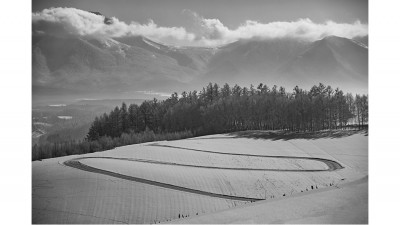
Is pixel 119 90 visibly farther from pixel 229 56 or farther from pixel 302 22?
pixel 302 22

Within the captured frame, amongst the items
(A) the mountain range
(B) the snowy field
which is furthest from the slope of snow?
(A) the mountain range

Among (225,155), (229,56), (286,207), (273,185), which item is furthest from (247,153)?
(229,56)

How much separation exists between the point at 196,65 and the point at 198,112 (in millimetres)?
976

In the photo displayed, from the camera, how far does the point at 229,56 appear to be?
7371 mm

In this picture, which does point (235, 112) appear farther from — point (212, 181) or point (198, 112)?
point (212, 181)

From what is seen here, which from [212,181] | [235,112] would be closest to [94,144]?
[212,181]

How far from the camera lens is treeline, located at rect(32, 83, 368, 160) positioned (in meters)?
7.48

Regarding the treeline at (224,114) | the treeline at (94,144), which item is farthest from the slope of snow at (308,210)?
the treeline at (94,144)

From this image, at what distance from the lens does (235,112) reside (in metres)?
7.89

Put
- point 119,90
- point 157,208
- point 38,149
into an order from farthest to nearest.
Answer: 1. point 119,90
2. point 38,149
3. point 157,208

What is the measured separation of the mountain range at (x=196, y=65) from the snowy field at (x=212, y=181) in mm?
1095

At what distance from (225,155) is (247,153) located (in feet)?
1.31

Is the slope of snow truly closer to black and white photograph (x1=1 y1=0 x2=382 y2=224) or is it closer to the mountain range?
black and white photograph (x1=1 y1=0 x2=382 y2=224)

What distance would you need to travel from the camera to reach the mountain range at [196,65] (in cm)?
694
